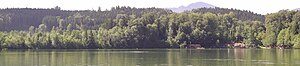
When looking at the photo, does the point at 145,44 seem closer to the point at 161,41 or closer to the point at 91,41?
the point at 161,41

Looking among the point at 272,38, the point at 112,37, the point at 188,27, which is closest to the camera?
the point at 272,38

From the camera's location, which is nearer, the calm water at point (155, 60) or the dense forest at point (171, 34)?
the calm water at point (155, 60)

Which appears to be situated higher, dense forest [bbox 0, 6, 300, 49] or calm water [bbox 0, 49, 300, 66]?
dense forest [bbox 0, 6, 300, 49]

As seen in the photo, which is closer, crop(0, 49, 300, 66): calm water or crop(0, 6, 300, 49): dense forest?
crop(0, 49, 300, 66): calm water

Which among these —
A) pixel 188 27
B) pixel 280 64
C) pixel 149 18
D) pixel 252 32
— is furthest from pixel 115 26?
pixel 280 64

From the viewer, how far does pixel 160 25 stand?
17688cm

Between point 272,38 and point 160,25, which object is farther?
point 160,25

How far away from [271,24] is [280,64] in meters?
97.6

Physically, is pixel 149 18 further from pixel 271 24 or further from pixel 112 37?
pixel 271 24

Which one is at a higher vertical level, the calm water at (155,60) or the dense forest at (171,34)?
the dense forest at (171,34)

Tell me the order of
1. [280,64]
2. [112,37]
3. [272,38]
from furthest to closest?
[112,37]
[272,38]
[280,64]

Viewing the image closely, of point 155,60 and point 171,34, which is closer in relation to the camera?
point 155,60

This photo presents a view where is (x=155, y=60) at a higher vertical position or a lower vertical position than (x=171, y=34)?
lower

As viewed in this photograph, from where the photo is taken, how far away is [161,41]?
169 meters
